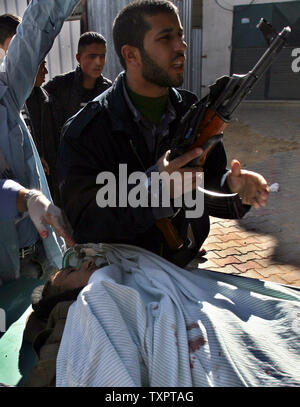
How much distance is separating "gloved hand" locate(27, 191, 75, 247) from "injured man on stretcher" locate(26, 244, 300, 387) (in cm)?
24

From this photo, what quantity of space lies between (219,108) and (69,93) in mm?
2557

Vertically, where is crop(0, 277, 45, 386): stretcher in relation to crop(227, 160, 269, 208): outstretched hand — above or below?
below

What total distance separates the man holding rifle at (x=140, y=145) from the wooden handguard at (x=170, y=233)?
0.02 meters

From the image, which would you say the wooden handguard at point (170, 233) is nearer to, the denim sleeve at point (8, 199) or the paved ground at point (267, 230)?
the denim sleeve at point (8, 199)

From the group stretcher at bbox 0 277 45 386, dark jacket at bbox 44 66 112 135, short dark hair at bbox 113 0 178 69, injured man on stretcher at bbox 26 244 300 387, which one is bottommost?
stretcher at bbox 0 277 45 386

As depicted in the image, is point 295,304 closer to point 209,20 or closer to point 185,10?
point 185,10

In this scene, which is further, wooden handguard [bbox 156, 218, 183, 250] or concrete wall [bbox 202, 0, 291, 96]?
concrete wall [bbox 202, 0, 291, 96]

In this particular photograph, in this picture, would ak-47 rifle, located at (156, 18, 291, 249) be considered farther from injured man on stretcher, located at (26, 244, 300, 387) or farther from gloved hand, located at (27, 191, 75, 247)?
gloved hand, located at (27, 191, 75, 247)

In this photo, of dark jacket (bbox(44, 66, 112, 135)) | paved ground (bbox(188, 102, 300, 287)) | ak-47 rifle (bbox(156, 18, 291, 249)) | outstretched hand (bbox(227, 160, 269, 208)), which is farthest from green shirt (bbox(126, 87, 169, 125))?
dark jacket (bbox(44, 66, 112, 135))

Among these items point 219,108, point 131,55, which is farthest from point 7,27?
point 219,108

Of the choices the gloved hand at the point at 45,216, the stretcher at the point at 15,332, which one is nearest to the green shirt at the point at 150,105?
the gloved hand at the point at 45,216

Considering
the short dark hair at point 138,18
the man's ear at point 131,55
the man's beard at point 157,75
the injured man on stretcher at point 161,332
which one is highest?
the short dark hair at point 138,18

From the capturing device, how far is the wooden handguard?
1759 millimetres

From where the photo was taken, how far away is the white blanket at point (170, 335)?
118 cm
